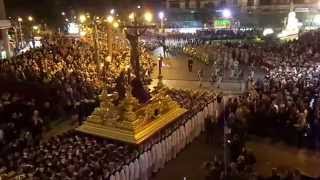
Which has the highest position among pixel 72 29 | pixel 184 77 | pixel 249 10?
pixel 249 10

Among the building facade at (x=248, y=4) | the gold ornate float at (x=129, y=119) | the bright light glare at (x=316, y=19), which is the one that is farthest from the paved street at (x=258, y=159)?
the building facade at (x=248, y=4)

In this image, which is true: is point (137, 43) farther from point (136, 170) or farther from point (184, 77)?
point (184, 77)

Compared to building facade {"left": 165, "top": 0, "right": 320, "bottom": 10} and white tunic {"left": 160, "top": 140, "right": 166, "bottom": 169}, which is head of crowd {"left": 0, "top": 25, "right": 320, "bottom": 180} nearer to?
white tunic {"left": 160, "top": 140, "right": 166, "bottom": 169}

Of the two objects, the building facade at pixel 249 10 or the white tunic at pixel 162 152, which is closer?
the white tunic at pixel 162 152

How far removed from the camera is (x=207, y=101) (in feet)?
67.1

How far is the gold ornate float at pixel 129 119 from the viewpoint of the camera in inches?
679

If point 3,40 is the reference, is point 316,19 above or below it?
above

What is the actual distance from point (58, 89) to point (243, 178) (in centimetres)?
1292

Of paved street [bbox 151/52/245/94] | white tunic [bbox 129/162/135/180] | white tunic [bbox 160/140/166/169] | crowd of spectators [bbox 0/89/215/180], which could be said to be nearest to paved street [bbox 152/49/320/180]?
white tunic [bbox 160/140/166/169]

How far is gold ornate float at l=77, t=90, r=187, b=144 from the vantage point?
1723 centimetres

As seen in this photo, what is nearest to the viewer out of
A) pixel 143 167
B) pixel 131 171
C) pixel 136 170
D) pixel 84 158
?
pixel 131 171

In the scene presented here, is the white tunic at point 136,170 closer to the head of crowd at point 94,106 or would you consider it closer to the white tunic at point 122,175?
the head of crowd at point 94,106

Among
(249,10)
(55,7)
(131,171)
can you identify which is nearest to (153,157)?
(131,171)

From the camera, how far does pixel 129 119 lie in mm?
17391
